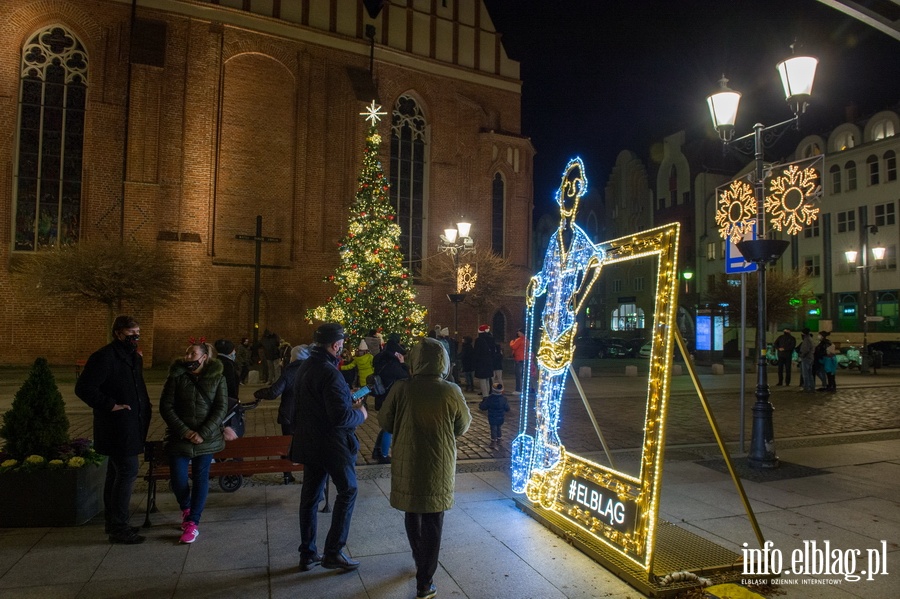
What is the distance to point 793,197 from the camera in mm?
7785

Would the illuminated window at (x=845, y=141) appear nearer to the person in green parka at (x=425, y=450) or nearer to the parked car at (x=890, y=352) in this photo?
the parked car at (x=890, y=352)

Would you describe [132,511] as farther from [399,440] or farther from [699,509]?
[699,509]

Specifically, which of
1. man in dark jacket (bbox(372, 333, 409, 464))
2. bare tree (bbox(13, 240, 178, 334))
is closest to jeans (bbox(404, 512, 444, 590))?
man in dark jacket (bbox(372, 333, 409, 464))

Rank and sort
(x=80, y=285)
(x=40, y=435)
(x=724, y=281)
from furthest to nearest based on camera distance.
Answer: (x=724, y=281)
(x=80, y=285)
(x=40, y=435)

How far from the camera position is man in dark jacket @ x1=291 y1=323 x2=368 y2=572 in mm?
4094

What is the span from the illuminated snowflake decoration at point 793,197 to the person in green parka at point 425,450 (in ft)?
19.8

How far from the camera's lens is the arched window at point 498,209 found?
29.3 metres

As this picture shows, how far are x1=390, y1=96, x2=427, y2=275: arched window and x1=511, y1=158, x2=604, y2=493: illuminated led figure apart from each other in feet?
69.2

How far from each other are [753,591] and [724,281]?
3217 centimetres

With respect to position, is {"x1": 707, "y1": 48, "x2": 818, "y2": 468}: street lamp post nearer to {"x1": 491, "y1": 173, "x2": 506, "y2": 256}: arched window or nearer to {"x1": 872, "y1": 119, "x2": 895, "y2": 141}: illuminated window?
{"x1": 491, "y1": 173, "x2": 506, "y2": 256}: arched window

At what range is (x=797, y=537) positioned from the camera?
16.0 ft

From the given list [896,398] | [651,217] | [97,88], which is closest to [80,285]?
[97,88]

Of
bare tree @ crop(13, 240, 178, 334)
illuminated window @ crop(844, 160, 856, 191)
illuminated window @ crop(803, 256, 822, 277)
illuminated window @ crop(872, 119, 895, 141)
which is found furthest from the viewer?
illuminated window @ crop(803, 256, 822, 277)

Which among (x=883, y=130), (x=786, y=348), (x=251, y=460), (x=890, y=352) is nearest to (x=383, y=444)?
(x=251, y=460)
